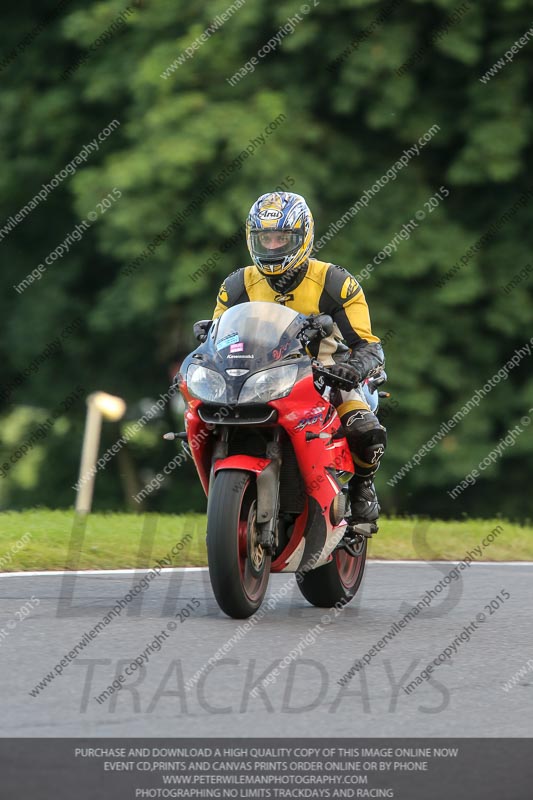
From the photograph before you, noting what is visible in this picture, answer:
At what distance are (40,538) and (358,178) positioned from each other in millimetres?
9186

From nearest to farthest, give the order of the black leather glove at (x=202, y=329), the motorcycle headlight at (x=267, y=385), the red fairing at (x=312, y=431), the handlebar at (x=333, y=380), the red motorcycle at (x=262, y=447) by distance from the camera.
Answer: the red motorcycle at (x=262, y=447) < the motorcycle headlight at (x=267, y=385) < the red fairing at (x=312, y=431) < the handlebar at (x=333, y=380) < the black leather glove at (x=202, y=329)

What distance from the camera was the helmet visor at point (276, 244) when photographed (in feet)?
27.5

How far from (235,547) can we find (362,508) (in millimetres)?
1351

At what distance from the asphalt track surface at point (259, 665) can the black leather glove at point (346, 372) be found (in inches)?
49.1

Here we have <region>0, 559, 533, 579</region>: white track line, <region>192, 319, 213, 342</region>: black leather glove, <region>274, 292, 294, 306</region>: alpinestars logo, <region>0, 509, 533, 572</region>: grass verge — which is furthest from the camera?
<region>0, 509, 533, 572</region>: grass verge

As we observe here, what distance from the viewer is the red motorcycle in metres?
7.68

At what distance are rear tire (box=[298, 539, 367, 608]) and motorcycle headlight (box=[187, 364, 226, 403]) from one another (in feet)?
4.29

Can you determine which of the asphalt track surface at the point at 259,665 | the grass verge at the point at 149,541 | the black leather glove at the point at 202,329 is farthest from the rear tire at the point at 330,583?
the grass verge at the point at 149,541

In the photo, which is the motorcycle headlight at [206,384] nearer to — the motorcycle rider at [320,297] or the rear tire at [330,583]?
the motorcycle rider at [320,297]

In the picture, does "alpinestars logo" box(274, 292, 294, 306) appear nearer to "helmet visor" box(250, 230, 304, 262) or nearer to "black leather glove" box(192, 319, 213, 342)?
"helmet visor" box(250, 230, 304, 262)

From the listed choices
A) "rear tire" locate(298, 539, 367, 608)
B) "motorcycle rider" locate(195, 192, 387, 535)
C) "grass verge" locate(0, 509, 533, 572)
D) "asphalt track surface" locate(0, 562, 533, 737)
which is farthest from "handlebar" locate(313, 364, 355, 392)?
"grass verge" locate(0, 509, 533, 572)

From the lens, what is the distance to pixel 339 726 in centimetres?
566

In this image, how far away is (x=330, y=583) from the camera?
8.70m

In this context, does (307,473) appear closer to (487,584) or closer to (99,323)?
(487,584)
